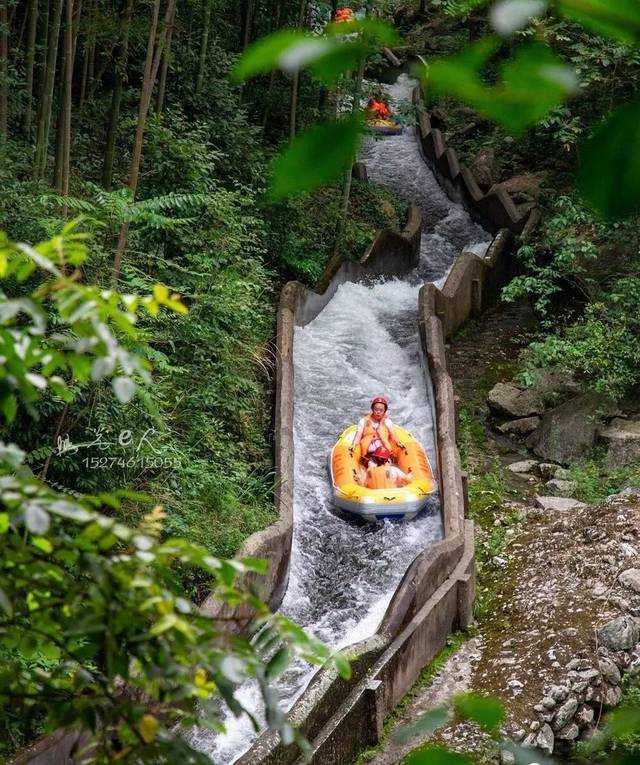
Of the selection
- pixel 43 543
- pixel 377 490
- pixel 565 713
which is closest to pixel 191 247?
pixel 377 490

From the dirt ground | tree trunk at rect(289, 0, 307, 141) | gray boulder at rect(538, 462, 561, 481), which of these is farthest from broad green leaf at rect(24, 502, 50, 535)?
tree trunk at rect(289, 0, 307, 141)

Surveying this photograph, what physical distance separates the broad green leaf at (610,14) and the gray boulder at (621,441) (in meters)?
11.3

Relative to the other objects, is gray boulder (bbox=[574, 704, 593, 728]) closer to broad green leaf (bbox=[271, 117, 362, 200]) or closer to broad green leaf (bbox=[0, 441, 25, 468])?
broad green leaf (bbox=[0, 441, 25, 468])

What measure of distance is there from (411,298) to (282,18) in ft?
20.2

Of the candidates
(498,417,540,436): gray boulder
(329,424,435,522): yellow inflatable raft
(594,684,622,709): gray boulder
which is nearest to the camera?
(594,684,622,709): gray boulder

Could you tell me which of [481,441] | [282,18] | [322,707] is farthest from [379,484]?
[282,18]

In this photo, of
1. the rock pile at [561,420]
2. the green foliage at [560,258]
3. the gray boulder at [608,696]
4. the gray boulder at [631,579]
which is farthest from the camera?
the green foliage at [560,258]

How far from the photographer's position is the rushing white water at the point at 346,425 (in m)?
8.78

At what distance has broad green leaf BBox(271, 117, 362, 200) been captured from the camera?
25.8 inches

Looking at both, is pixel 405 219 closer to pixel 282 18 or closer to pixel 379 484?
pixel 282 18

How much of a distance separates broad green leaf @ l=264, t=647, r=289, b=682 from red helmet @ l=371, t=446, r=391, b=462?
879cm

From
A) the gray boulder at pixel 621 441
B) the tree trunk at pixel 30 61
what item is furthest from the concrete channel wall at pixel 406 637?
the tree trunk at pixel 30 61

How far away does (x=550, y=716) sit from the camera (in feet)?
23.6

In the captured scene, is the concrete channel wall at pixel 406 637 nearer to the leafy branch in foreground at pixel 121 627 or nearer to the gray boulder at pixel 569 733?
the gray boulder at pixel 569 733
